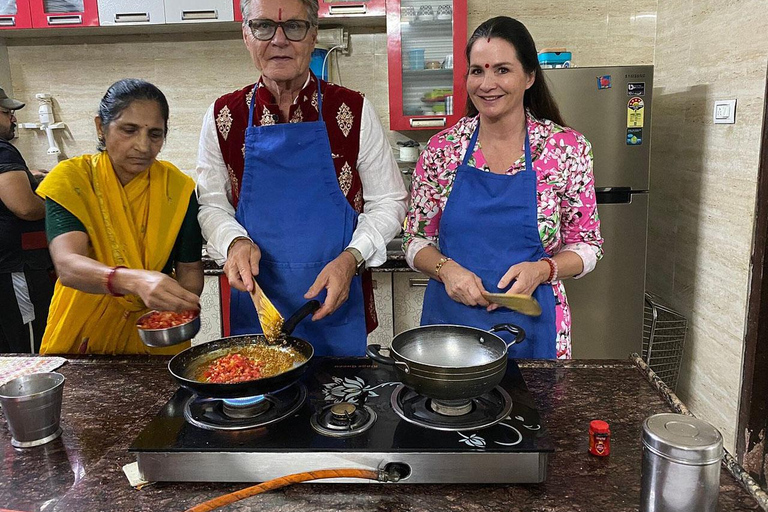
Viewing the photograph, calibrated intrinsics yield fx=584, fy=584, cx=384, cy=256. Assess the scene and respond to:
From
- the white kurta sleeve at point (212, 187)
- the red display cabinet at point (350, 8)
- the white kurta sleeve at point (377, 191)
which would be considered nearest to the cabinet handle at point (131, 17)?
the red display cabinet at point (350, 8)

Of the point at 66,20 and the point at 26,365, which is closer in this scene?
the point at 26,365

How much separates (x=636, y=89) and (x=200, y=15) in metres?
2.32

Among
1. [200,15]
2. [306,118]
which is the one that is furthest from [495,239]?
[200,15]

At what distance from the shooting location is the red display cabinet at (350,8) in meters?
3.15

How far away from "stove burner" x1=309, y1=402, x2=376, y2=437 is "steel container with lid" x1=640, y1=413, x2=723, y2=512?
1.50ft

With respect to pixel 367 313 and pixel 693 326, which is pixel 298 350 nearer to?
pixel 367 313

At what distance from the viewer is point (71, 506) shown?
0.95m

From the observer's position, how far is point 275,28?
160cm

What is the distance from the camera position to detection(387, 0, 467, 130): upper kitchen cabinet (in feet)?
10.6

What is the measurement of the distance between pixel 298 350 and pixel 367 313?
664 millimetres

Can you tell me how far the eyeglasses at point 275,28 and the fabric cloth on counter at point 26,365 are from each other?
1032 mm

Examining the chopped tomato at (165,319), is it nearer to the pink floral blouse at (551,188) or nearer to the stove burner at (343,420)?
the stove burner at (343,420)

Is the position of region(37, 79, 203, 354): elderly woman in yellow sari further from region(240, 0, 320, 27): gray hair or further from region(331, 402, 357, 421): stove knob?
region(331, 402, 357, 421): stove knob

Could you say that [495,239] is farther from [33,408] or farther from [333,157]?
[33,408]
